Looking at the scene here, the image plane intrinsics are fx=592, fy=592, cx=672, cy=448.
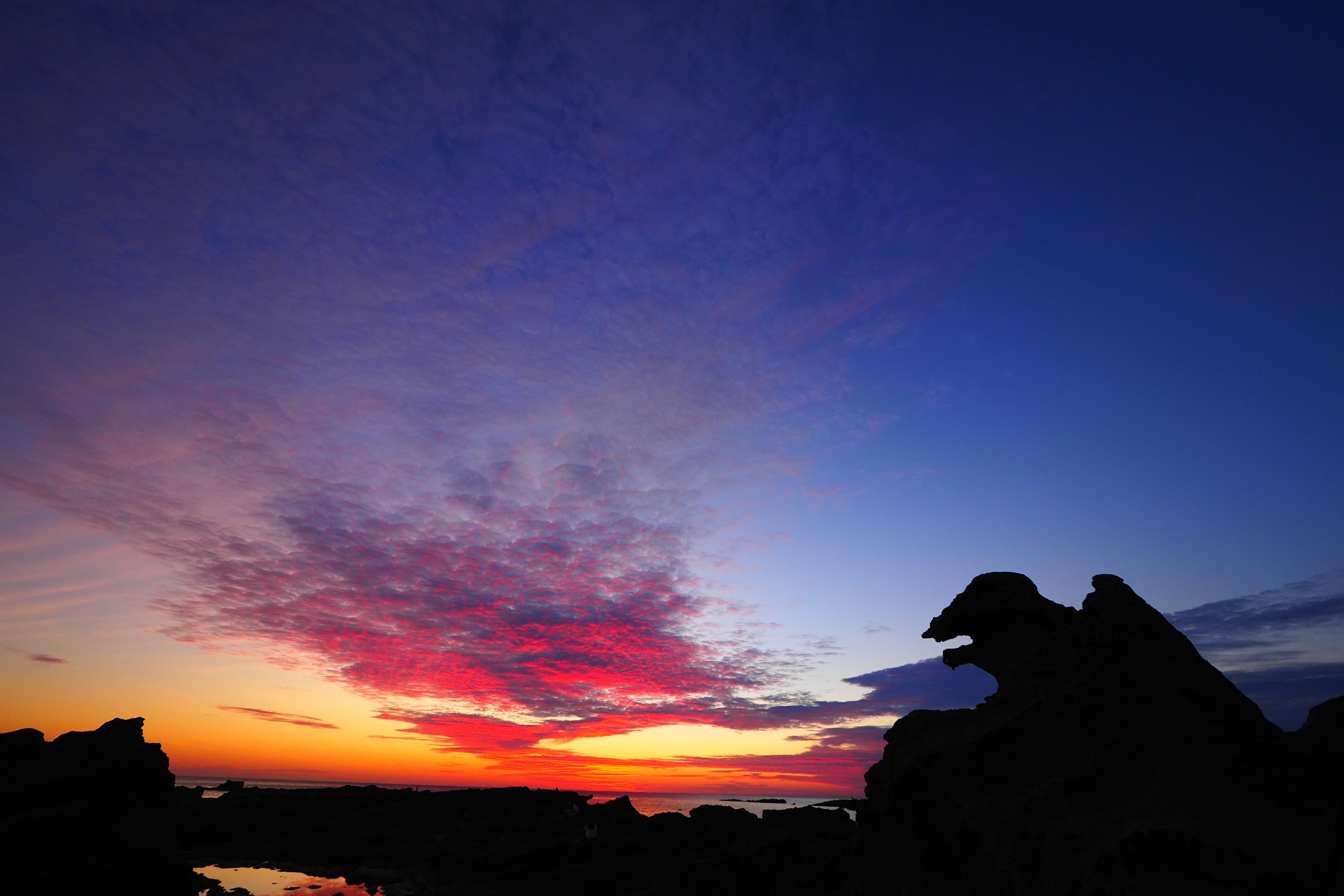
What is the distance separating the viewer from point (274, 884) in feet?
111

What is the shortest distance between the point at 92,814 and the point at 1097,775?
38301mm

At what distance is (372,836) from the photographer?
4538 centimetres

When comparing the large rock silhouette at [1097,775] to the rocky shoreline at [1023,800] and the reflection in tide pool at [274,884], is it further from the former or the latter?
the reflection in tide pool at [274,884]

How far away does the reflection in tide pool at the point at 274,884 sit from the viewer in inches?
1210

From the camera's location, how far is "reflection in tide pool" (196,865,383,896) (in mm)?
30734

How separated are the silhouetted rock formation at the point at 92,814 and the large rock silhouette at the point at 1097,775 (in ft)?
101

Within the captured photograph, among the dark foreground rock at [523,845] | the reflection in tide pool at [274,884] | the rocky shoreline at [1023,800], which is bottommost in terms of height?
the reflection in tide pool at [274,884]

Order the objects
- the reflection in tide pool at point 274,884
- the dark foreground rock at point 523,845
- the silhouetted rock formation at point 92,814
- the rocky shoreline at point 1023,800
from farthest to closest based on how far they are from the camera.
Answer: the reflection in tide pool at point 274,884
the silhouetted rock formation at point 92,814
the dark foreground rock at point 523,845
the rocky shoreline at point 1023,800

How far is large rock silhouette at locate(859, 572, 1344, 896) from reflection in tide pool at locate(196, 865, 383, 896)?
100.0ft

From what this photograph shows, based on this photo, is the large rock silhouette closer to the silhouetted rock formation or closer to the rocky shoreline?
the rocky shoreline

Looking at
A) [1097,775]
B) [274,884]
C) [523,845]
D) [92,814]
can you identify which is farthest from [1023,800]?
[274,884]

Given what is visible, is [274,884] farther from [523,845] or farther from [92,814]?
[523,845]

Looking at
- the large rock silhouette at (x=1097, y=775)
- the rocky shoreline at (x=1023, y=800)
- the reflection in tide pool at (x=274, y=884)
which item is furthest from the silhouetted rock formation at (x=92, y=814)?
the large rock silhouette at (x=1097, y=775)

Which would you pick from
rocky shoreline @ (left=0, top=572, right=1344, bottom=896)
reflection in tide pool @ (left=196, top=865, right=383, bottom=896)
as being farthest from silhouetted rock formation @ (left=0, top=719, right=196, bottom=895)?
reflection in tide pool @ (left=196, top=865, right=383, bottom=896)
